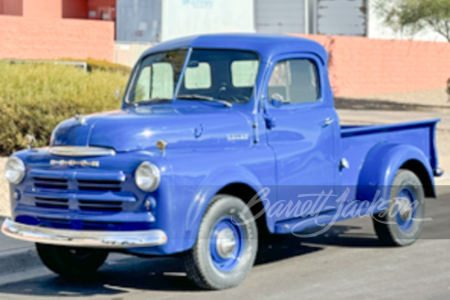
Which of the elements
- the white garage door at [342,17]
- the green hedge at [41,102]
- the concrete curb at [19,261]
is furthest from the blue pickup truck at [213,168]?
the white garage door at [342,17]

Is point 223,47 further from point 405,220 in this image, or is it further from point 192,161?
point 405,220

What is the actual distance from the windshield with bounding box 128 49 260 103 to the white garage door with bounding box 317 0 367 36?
37.2 m

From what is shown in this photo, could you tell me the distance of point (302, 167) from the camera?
23.6 feet

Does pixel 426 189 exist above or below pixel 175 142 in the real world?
below

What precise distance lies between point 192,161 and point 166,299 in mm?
1077

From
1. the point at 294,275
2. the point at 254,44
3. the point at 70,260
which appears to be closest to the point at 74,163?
the point at 70,260

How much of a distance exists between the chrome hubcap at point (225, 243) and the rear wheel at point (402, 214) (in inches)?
81.2

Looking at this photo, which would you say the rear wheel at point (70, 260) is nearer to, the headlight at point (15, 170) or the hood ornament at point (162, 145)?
the headlight at point (15, 170)

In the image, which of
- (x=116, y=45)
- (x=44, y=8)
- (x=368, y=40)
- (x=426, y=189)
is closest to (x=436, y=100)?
(x=368, y=40)

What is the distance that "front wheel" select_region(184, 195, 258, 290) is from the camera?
6266mm

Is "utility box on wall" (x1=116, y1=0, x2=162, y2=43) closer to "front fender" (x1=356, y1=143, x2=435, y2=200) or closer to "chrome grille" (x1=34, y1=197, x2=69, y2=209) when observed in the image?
"front fender" (x1=356, y1=143, x2=435, y2=200)

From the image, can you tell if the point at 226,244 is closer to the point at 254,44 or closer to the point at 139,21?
the point at 254,44

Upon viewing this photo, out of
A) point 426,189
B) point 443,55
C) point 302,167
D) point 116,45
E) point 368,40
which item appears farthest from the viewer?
point 443,55

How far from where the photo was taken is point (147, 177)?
5.98m
